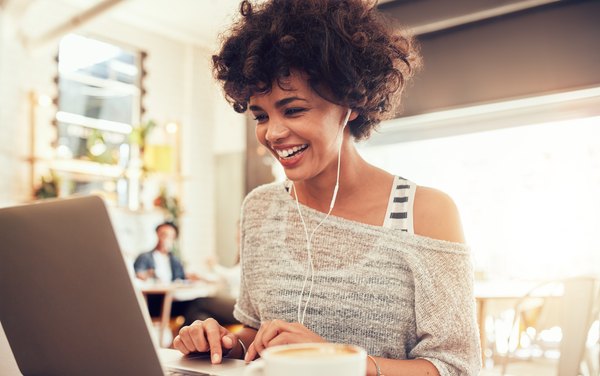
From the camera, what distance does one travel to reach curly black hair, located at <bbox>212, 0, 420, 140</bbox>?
3.58ft

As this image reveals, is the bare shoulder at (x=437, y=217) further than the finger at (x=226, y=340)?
Yes

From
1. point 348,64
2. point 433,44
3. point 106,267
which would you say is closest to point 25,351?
point 106,267

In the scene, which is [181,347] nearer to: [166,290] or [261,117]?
[261,117]

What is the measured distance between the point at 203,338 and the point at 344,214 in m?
0.41

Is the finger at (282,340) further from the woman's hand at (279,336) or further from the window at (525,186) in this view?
the window at (525,186)

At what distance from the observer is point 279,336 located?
0.85 m

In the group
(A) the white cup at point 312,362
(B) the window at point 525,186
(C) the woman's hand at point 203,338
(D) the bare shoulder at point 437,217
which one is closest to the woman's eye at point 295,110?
(D) the bare shoulder at point 437,217

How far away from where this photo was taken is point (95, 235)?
2.20 feet

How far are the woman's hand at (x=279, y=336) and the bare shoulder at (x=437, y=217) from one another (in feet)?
1.22

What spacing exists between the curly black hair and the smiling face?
2 cm

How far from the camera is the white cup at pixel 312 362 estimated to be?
0.49 meters

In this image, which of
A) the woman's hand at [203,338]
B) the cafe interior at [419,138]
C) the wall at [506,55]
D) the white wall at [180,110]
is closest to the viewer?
the woman's hand at [203,338]

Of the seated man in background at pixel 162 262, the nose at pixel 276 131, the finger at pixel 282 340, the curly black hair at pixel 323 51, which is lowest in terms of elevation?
the seated man in background at pixel 162 262

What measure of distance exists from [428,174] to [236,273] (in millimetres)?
1932
